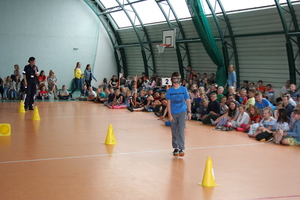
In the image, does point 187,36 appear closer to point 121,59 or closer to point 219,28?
point 219,28

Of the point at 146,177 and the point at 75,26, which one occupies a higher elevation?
the point at 75,26

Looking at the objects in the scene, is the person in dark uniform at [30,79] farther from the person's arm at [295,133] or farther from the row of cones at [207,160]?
the person's arm at [295,133]

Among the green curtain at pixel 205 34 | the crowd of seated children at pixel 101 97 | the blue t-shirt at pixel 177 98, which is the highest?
the green curtain at pixel 205 34

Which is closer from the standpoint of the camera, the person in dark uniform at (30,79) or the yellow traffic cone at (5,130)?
the yellow traffic cone at (5,130)

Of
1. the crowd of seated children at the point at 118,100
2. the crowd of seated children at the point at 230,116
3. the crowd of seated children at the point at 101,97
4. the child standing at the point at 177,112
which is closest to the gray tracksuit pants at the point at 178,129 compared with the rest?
the child standing at the point at 177,112

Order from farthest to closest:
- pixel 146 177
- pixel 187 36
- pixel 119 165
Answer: pixel 187 36, pixel 119 165, pixel 146 177

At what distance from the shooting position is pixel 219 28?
17.9 meters

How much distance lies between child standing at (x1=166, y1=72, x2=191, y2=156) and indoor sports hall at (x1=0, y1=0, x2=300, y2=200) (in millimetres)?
264

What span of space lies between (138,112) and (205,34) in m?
4.65

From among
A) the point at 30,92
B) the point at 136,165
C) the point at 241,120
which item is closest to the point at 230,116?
the point at 241,120

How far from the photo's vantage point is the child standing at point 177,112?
23.6 ft

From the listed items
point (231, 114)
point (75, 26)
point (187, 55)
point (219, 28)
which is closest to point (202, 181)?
point (231, 114)

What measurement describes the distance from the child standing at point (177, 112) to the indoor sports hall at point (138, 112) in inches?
10.4

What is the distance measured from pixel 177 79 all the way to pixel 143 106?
28.2 ft
